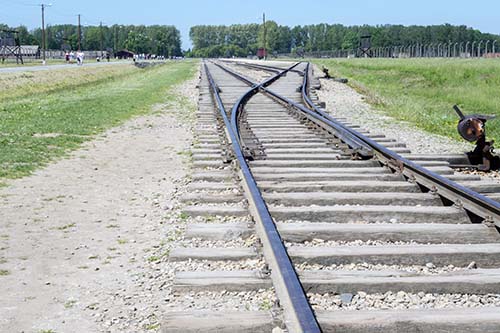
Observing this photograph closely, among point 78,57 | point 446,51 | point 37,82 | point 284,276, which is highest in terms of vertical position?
point 446,51

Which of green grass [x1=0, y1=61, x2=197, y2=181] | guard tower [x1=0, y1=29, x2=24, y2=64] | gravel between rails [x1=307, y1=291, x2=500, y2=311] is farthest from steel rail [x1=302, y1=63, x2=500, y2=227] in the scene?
guard tower [x1=0, y1=29, x2=24, y2=64]

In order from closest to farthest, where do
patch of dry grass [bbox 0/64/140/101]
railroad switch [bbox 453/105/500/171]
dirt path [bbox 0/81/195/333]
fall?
dirt path [bbox 0/81/195/333], railroad switch [bbox 453/105/500/171], patch of dry grass [bbox 0/64/140/101]

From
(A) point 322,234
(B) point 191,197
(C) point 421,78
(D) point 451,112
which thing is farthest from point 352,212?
(C) point 421,78

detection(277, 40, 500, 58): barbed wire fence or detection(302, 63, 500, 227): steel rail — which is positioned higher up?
detection(277, 40, 500, 58): barbed wire fence

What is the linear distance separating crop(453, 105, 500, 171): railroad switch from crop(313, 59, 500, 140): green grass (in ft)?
A: 12.2

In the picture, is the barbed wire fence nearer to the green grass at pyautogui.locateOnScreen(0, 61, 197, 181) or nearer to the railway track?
the green grass at pyautogui.locateOnScreen(0, 61, 197, 181)

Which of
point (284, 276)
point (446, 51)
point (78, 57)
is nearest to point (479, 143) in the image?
point (284, 276)

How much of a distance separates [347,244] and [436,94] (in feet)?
78.1

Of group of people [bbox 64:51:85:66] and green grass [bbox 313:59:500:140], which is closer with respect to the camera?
green grass [bbox 313:59:500:140]

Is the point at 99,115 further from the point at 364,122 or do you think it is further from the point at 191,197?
the point at 191,197

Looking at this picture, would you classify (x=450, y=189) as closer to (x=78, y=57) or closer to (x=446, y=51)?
(x=78, y=57)

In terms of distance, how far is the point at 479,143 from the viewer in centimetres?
844

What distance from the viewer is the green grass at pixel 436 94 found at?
15188 mm

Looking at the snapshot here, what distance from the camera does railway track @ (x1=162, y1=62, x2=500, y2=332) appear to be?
335cm
